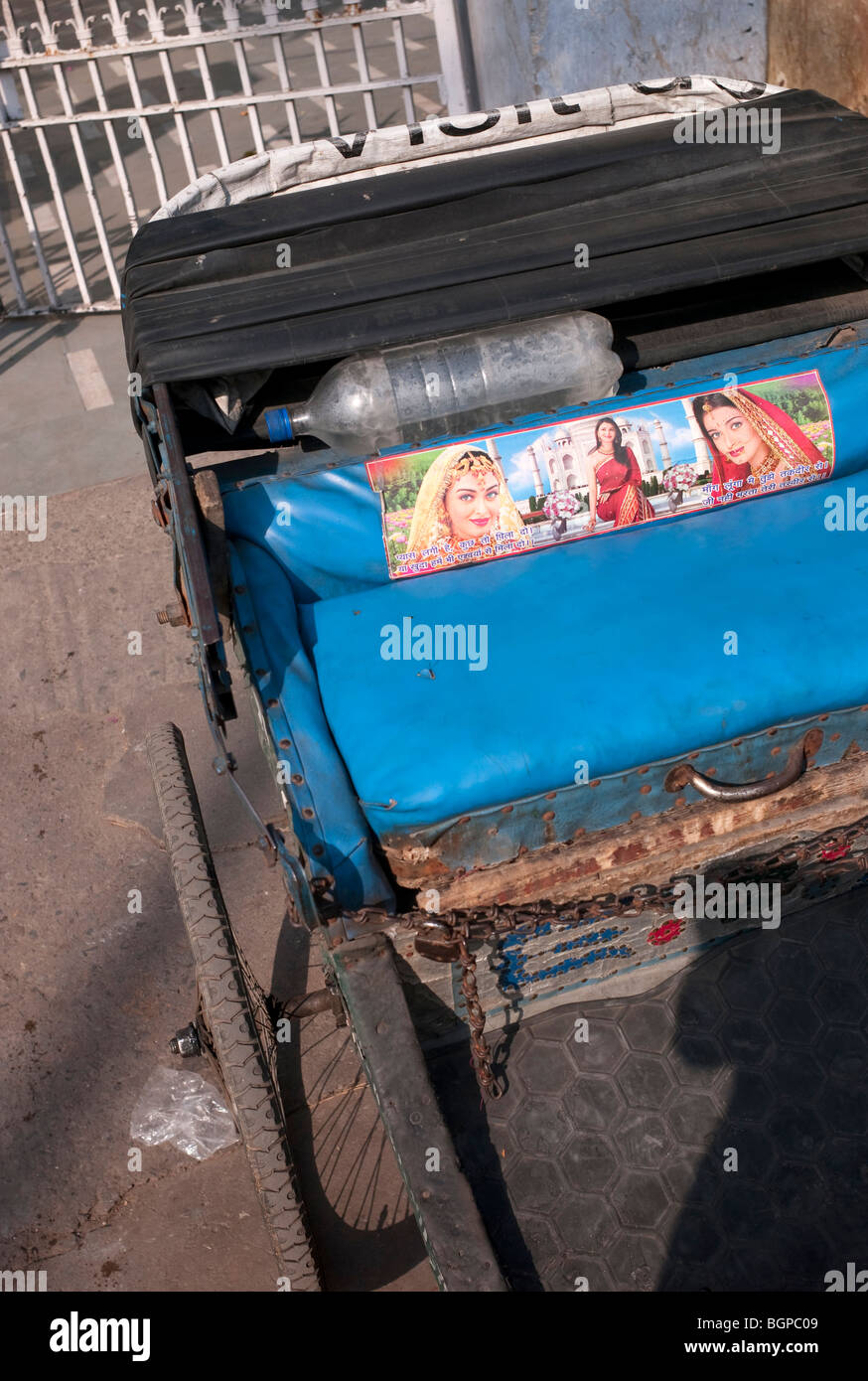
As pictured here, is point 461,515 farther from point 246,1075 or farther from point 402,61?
point 402,61

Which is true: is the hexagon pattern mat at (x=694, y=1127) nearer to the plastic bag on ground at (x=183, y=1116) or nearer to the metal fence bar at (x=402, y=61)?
the plastic bag on ground at (x=183, y=1116)

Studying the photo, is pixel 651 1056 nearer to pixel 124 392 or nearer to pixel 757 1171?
pixel 757 1171

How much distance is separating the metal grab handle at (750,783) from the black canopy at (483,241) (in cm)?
159

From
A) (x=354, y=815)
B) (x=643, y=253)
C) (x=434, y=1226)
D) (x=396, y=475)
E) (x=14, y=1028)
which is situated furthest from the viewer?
(x=14, y=1028)

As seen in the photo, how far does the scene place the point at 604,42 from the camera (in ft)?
20.9

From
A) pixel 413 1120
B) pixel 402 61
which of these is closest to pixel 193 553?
pixel 413 1120

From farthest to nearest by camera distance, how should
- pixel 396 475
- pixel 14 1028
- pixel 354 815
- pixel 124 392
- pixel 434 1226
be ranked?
pixel 124 392
pixel 14 1028
pixel 396 475
pixel 354 815
pixel 434 1226

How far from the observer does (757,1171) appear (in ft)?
11.8

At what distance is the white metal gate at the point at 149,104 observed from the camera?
6695mm

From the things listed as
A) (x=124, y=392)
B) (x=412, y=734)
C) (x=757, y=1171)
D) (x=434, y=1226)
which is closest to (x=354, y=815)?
(x=412, y=734)

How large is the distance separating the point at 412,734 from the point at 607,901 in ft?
2.46

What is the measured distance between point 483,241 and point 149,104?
8.16 metres

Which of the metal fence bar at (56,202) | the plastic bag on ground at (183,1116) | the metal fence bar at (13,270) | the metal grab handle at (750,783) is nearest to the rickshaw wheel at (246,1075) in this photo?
the plastic bag on ground at (183,1116)

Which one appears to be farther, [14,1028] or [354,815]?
[14,1028]
